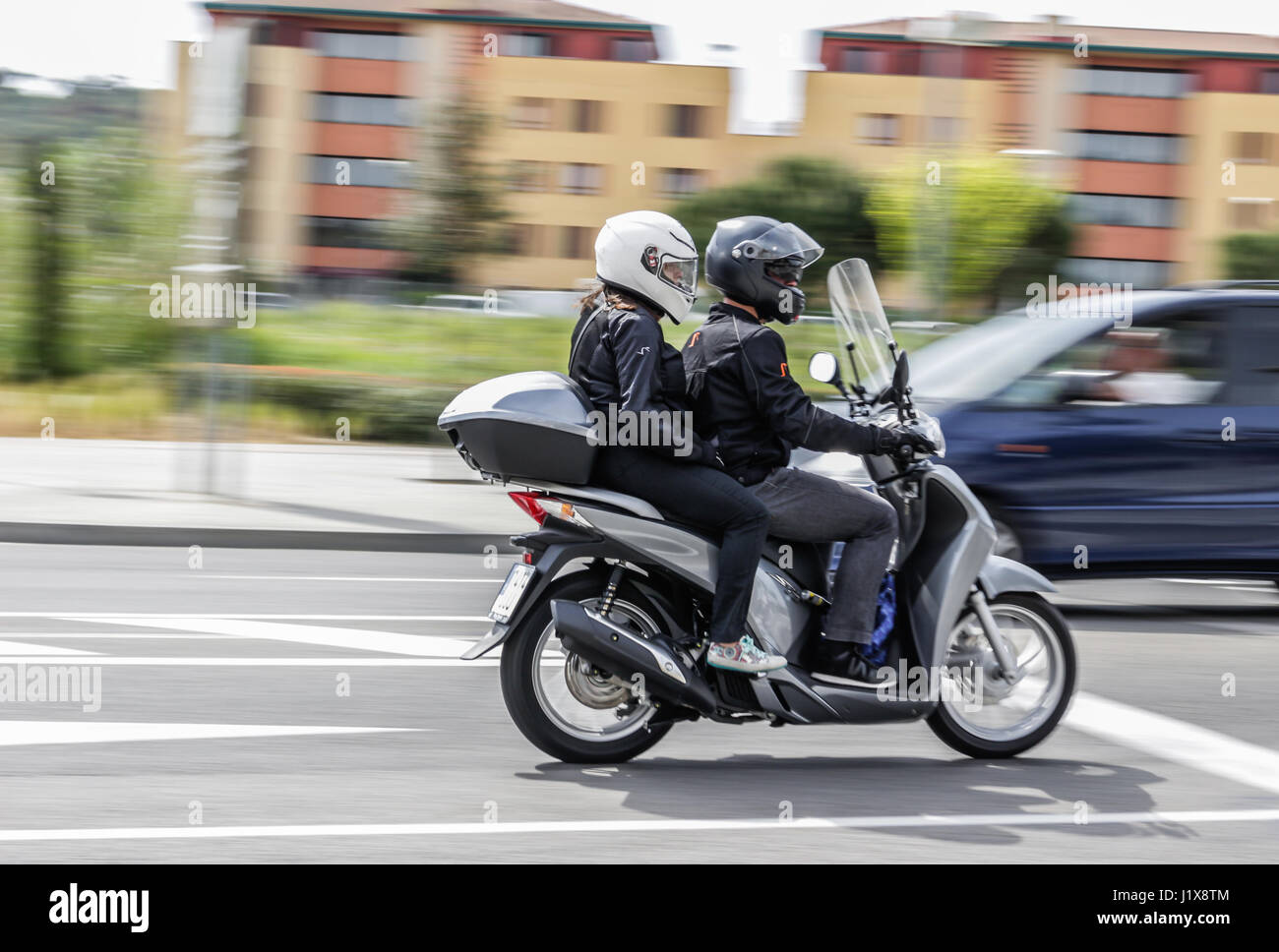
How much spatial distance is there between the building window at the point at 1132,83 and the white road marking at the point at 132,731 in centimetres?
6859

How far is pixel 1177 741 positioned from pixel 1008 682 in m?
0.78

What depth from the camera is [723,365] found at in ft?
16.9

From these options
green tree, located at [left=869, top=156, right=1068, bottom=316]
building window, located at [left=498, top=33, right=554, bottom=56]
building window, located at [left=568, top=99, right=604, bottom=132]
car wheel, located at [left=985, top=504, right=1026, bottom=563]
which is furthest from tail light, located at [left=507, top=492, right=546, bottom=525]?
building window, located at [left=498, top=33, right=554, bottom=56]

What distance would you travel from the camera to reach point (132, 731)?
5598 mm

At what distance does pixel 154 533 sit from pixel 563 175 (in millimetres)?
56272

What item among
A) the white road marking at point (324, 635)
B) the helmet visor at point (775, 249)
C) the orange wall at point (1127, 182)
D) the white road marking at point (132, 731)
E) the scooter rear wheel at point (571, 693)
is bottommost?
the white road marking at point (324, 635)

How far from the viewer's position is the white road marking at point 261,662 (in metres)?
6.80

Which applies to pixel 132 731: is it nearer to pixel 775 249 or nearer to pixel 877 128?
pixel 775 249

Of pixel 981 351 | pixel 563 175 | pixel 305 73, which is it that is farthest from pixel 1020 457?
pixel 305 73

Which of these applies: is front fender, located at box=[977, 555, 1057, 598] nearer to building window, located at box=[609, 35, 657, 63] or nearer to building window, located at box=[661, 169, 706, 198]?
building window, located at box=[661, 169, 706, 198]

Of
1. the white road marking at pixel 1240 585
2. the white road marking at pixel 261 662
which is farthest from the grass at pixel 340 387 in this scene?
the white road marking at pixel 261 662

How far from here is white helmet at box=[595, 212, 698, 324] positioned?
199 inches

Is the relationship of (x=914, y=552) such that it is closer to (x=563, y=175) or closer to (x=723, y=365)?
(x=723, y=365)

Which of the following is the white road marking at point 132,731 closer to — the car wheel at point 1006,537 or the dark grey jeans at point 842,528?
the dark grey jeans at point 842,528
